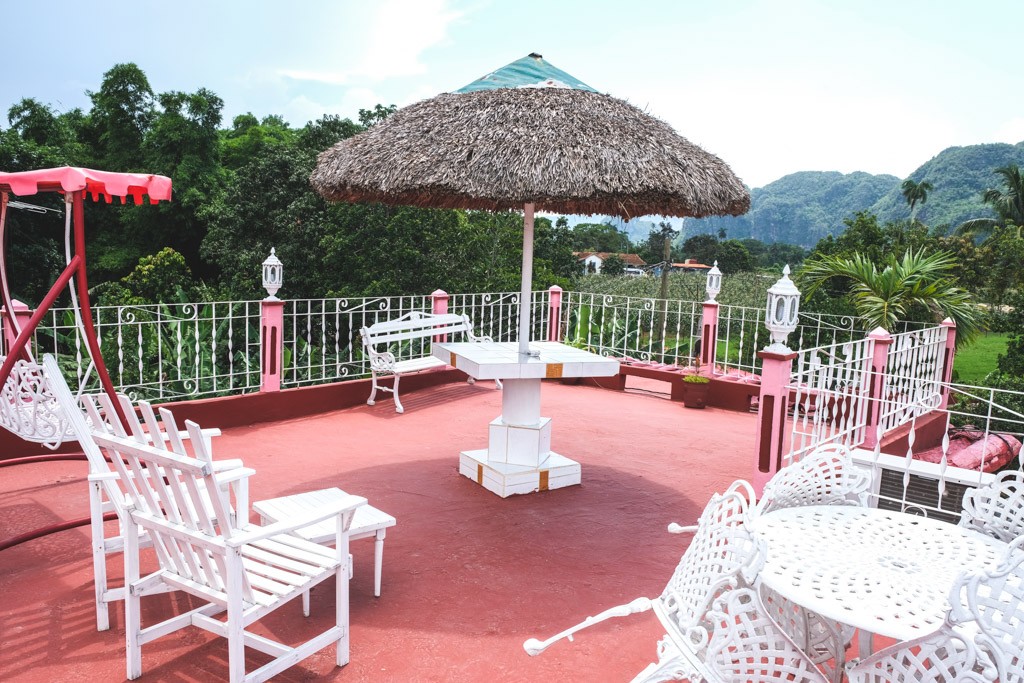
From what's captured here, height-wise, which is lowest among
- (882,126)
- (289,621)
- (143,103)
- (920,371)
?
(289,621)

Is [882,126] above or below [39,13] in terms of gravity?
above

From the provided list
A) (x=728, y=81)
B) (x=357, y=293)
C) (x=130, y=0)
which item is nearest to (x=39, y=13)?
(x=130, y=0)

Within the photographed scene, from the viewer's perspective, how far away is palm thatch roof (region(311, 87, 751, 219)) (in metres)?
4.72

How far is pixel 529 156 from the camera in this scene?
473 centimetres

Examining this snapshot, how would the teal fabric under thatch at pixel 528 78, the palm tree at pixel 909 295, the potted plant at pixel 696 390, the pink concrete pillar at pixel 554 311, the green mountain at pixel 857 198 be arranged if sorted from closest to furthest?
the teal fabric under thatch at pixel 528 78 < the potted plant at pixel 696 390 < the palm tree at pixel 909 295 < the pink concrete pillar at pixel 554 311 < the green mountain at pixel 857 198

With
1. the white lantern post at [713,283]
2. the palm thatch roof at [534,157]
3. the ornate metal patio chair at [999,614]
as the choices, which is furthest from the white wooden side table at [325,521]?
the white lantern post at [713,283]

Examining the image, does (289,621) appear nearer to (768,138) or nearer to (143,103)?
(143,103)

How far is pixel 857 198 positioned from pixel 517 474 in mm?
69697

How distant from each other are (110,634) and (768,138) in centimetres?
Result: 8021

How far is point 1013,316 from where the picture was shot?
11.4 m

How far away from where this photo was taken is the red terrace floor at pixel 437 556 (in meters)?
2.99

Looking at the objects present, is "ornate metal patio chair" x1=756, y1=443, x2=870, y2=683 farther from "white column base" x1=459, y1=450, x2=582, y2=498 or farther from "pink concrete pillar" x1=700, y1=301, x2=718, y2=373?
"pink concrete pillar" x1=700, y1=301, x2=718, y2=373

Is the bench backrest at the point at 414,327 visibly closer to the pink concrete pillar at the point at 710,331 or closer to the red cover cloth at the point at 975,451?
the pink concrete pillar at the point at 710,331

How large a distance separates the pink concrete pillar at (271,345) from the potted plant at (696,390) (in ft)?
14.6
